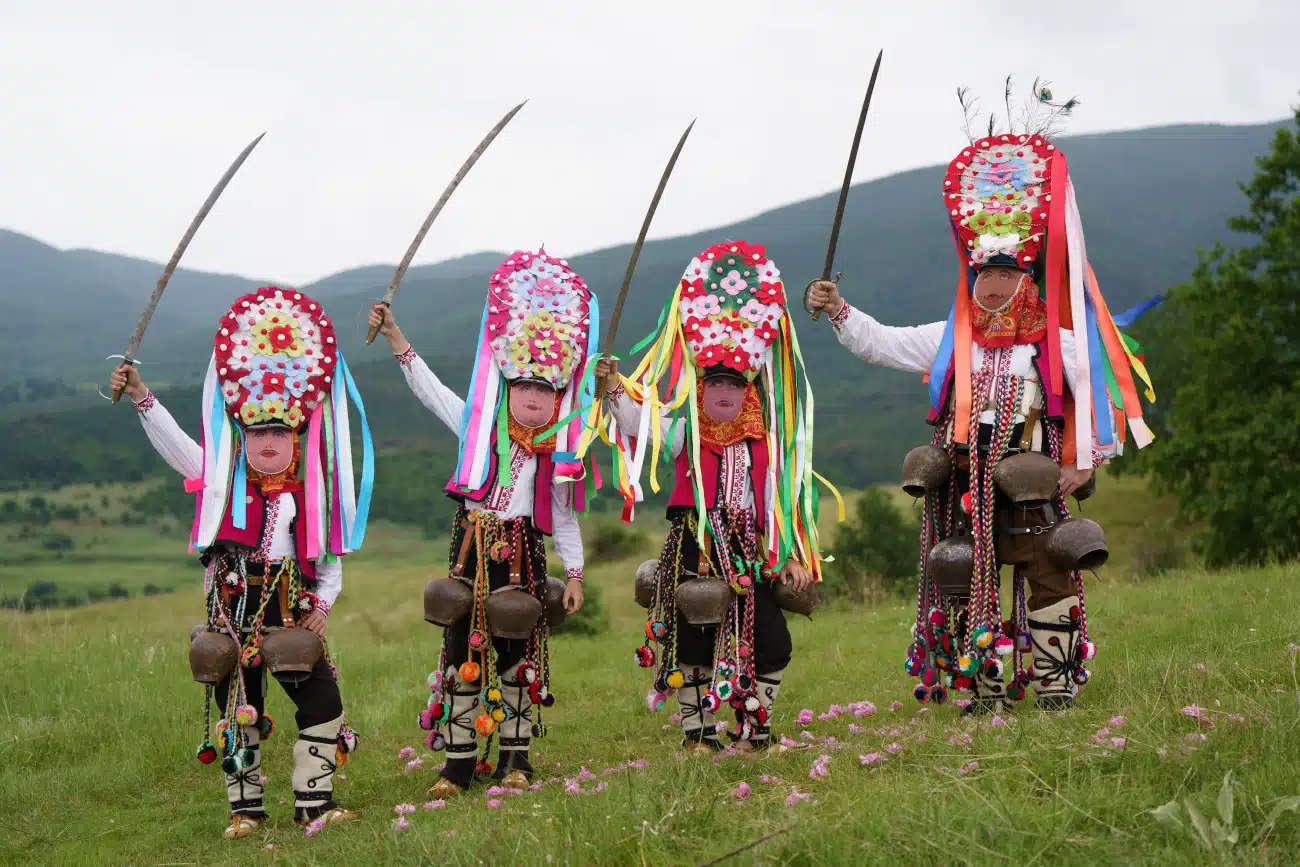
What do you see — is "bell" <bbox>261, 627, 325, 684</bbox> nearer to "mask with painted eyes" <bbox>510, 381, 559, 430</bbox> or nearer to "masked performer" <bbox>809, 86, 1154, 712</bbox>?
"mask with painted eyes" <bbox>510, 381, 559, 430</bbox>

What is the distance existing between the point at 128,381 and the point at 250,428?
58 centimetres

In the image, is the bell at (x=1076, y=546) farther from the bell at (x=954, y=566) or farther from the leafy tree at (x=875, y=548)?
the leafy tree at (x=875, y=548)

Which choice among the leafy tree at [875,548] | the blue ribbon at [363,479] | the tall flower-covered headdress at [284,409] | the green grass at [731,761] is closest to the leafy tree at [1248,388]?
the leafy tree at [875,548]

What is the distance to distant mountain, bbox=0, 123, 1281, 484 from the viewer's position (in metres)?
53.2

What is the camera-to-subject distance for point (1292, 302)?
21.9 m

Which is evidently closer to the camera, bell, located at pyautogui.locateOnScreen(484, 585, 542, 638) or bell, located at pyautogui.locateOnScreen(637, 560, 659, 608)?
bell, located at pyautogui.locateOnScreen(484, 585, 542, 638)

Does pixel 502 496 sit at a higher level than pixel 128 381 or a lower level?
lower

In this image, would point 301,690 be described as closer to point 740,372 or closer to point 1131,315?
point 740,372

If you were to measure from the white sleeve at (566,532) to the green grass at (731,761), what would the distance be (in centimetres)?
105

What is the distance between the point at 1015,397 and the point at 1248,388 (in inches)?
722

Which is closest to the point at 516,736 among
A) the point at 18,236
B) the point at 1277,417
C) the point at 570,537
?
the point at 570,537

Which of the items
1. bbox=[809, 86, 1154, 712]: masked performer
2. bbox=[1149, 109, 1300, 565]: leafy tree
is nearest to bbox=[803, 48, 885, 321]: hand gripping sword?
bbox=[809, 86, 1154, 712]: masked performer

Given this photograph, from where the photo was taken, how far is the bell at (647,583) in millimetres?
6137

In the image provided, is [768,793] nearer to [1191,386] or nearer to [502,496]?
[502,496]
